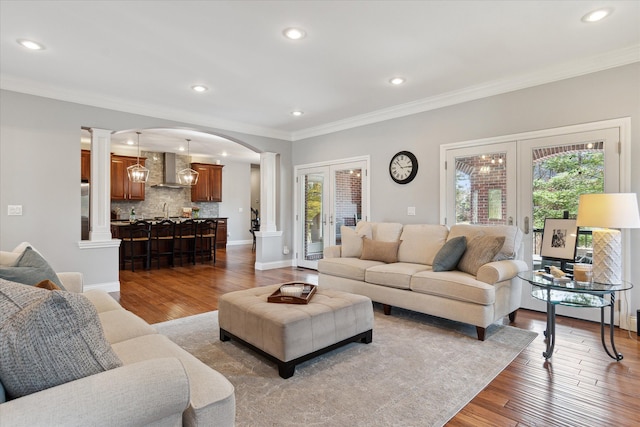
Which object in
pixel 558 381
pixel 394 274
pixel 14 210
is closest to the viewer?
pixel 558 381

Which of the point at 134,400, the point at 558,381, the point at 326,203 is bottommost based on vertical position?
the point at 558,381

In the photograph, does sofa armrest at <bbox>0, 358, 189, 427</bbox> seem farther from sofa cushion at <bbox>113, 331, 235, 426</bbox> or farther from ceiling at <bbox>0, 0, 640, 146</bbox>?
ceiling at <bbox>0, 0, 640, 146</bbox>

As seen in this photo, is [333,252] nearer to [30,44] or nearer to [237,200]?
[30,44]

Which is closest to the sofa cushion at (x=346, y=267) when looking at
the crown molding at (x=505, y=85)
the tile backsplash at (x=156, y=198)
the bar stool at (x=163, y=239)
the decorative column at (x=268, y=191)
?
the crown molding at (x=505, y=85)

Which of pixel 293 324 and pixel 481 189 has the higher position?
pixel 481 189

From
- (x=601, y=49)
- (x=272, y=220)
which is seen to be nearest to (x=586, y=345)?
(x=601, y=49)

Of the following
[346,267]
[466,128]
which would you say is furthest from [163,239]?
[466,128]

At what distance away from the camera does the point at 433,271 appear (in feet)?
11.4

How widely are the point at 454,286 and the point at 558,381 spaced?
1016mm

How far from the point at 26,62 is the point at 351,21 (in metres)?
3.45

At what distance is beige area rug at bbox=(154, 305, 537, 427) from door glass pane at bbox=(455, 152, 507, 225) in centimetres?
146

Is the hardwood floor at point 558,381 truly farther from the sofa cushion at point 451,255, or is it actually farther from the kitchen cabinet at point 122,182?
the kitchen cabinet at point 122,182

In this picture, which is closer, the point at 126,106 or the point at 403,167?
the point at 126,106

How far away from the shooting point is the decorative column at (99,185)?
4621mm
